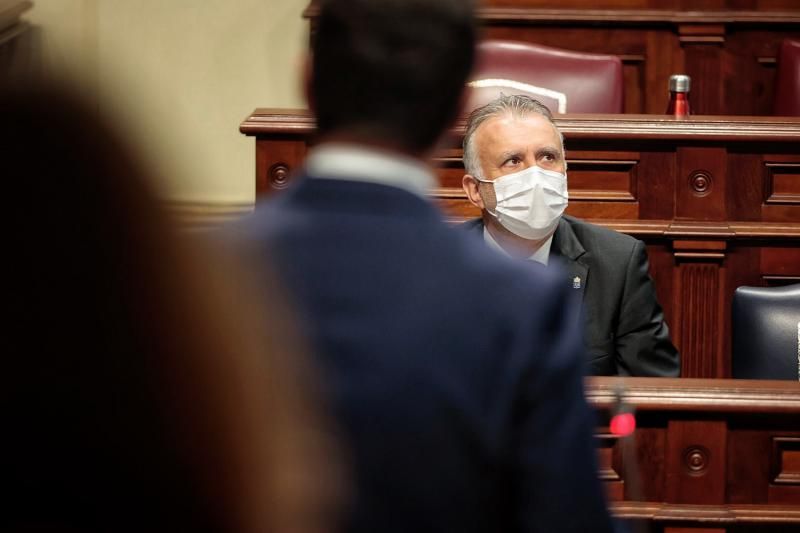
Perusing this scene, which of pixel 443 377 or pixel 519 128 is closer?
pixel 443 377

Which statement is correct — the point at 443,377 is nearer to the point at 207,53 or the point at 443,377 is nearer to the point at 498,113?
the point at 498,113

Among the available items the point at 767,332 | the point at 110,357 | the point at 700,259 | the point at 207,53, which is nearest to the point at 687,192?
the point at 700,259

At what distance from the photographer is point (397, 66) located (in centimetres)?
73

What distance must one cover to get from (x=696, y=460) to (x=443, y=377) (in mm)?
1001

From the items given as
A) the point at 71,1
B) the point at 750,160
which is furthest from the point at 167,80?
the point at 750,160

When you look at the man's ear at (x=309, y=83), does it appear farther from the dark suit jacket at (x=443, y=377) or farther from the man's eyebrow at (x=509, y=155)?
the man's eyebrow at (x=509, y=155)

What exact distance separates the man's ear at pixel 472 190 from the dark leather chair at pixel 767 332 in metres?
0.51

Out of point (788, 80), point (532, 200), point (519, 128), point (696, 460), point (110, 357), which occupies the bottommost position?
point (696, 460)

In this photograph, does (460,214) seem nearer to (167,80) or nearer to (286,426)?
(167,80)

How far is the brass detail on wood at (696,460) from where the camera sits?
5.19 ft

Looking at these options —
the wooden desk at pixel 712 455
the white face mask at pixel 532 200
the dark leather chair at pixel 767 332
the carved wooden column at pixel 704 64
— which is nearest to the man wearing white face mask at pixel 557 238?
the white face mask at pixel 532 200

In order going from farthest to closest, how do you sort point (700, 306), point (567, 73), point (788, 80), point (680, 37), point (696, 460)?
point (680, 37), point (788, 80), point (567, 73), point (700, 306), point (696, 460)

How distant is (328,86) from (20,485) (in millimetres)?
353

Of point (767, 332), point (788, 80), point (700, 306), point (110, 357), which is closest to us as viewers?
point (110, 357)
